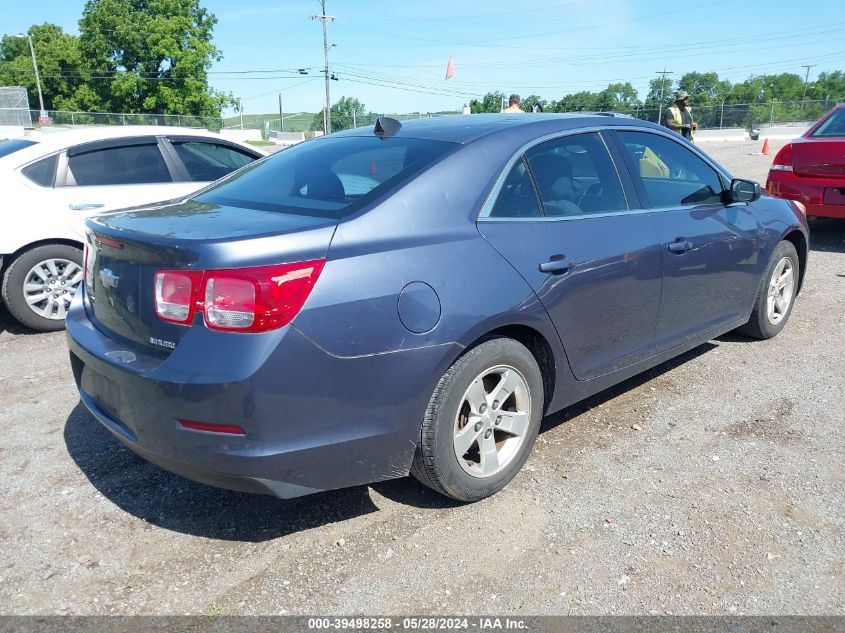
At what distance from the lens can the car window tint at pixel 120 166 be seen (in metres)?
5.90

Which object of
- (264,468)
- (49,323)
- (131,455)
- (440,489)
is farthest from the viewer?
(49,323)

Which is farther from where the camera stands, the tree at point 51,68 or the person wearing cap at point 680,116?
the tree at point 51,68

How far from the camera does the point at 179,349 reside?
251 cm

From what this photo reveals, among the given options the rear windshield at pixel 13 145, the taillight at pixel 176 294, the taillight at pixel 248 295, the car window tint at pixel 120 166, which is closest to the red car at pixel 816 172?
the car window tint at pixel 120 166

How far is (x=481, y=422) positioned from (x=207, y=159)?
4.61m

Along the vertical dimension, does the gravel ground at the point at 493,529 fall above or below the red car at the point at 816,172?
below

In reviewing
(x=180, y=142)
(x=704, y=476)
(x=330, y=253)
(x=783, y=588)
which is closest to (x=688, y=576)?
(x=783, y=588)

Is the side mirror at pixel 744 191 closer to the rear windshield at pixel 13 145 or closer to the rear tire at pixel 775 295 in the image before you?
the rear tire at pixel 775 295

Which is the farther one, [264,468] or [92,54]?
[92,54]

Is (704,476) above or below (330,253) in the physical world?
below

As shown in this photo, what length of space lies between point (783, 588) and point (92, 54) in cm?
7891

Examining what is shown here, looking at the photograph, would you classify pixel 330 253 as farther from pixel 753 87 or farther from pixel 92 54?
pixel 753 87

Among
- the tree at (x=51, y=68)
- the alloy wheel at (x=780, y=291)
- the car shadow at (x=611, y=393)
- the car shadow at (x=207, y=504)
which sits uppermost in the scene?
the tree at (x=51, y=68)

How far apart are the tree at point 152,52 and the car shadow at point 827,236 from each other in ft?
211
